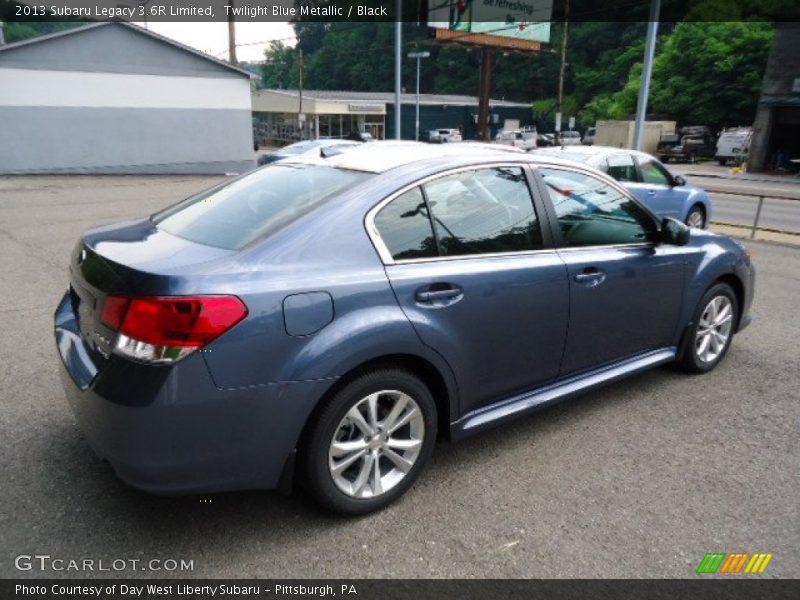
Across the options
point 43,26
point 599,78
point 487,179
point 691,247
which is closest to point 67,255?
point 487,179

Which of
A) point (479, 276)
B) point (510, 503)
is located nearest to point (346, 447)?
point (510, 503)

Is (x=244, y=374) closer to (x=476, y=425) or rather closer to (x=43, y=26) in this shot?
(x=476, y=425)

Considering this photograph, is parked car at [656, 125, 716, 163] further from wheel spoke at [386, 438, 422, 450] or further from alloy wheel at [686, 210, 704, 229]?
wheel spoke at [386, 438, 422, 450]

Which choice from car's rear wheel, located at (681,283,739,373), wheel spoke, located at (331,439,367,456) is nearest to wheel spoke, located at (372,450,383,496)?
wheel spoke, located at (331,439,367,456)

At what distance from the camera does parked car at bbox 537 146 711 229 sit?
8977 millimetres

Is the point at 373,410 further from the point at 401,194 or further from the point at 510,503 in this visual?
the point at 401,194

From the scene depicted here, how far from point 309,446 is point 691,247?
9.53 feet

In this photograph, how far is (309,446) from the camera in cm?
255

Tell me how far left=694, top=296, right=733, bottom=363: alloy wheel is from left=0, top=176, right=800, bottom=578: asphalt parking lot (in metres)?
0.26

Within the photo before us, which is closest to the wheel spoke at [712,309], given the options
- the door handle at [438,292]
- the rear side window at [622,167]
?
the door handle at [438,292]

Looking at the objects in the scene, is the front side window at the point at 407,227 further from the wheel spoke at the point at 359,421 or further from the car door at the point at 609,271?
the car door at the point at 609,271

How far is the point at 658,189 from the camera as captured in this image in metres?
9.64

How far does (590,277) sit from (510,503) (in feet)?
4.22

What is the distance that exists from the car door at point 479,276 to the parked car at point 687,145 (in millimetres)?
38353
